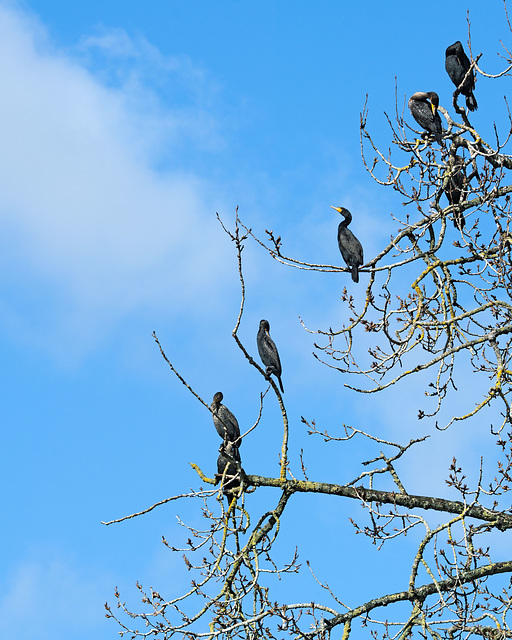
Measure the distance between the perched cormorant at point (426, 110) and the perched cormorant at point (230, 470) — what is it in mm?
4542

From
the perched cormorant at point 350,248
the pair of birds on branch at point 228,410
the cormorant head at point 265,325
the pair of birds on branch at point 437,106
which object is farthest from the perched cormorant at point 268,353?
the pair of birds on branch at point 437,106

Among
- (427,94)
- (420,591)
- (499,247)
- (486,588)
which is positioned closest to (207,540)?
(420,591)

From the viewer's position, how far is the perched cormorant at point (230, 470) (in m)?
6.95

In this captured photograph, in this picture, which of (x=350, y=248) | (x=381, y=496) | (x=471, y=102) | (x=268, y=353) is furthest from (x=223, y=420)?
(x=471, y=102)

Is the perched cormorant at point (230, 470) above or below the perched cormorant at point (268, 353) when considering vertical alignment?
below

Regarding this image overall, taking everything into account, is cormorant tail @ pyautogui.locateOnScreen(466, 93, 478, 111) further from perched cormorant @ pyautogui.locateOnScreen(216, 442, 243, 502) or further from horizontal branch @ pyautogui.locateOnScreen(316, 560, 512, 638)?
horizontal branch @ pyautogui.locateOnScreen(316, 560, 512, 638)

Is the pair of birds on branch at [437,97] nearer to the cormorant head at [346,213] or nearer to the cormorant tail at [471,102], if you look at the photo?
the cormorant tail at [471,102]

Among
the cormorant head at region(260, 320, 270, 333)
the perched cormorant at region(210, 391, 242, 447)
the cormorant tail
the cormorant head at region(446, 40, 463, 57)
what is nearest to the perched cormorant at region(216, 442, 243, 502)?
the perched cormorant at region(210, 391, 242, 447)

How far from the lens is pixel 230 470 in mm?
8797

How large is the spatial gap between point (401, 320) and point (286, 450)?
162 cm

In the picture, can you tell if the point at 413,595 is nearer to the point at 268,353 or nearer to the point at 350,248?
the point at 268,353

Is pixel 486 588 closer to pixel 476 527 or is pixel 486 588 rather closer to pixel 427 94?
pixel 476 527

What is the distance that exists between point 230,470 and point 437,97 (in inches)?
213

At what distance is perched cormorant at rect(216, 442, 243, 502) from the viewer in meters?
6.95
